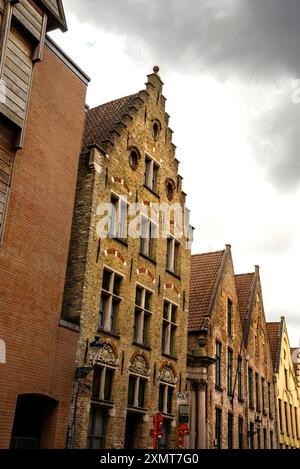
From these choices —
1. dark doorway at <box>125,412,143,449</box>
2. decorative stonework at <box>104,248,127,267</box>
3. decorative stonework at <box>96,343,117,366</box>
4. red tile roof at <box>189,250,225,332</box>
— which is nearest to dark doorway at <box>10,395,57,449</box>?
decorative stonework at <box>96,343,117,366</box>

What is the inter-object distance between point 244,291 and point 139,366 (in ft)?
55.9

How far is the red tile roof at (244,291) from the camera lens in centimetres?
3328

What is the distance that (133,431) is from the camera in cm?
1902

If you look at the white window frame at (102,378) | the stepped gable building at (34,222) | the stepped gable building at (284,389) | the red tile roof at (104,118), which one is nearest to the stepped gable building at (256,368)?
the stepped gable building at (284,389)

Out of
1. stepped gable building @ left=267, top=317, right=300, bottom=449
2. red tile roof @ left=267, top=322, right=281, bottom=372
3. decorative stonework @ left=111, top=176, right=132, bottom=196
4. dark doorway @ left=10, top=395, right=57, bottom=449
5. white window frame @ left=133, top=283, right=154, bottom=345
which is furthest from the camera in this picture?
red tile roof @ left=267, top=322, right=281, bottom=372

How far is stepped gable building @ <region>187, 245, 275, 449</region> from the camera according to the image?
24047 millimetres

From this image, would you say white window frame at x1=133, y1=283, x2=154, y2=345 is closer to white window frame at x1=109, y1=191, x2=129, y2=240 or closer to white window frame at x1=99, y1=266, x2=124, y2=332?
white window frame at x1=99, y1=266, x2=124, y2=332

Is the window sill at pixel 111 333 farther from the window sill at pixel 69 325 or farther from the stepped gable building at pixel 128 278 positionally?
the window sill at pixel 69 325

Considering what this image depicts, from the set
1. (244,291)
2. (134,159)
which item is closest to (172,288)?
(134,159)

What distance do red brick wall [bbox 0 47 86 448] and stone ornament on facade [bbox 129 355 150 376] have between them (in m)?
3.57

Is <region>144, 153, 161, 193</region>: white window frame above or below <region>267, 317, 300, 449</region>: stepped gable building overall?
above

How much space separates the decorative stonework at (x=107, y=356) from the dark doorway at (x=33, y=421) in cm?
242

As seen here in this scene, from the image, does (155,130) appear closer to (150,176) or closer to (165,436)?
(150,176)
